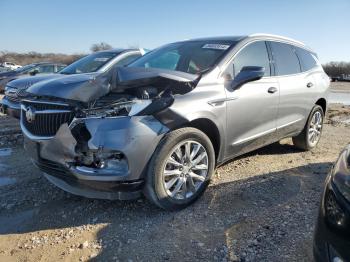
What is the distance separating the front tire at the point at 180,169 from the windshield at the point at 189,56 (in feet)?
2.72

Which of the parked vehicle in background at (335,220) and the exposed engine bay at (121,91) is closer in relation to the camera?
the parked vehicle in background at (335,220)

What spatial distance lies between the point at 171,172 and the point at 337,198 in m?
1.82

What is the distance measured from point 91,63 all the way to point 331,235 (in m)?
6.44

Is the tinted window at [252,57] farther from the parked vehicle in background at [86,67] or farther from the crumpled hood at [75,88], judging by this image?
the parked vehicle in background at [86,67]

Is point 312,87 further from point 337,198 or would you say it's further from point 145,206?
point 337,198

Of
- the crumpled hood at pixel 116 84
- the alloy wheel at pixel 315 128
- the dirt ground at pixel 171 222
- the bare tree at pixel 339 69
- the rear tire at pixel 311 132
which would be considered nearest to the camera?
the dirt ground at pixel 171 222

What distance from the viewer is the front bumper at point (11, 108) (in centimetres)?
701

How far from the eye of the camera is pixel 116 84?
366 cm

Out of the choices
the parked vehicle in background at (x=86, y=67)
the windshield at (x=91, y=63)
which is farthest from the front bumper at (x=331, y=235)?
the windshield at (x=91, y=63)

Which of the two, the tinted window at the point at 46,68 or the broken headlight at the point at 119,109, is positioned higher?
the broken headlight at the point at 119,109

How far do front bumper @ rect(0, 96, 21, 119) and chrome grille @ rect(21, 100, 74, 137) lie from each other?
3.26 metres

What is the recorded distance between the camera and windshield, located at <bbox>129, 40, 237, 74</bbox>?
4242 mm

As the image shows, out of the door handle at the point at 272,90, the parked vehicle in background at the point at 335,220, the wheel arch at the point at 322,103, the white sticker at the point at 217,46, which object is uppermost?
the white sticker at the point at 217,46

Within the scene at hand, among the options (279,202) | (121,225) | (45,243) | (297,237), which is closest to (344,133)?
(279,202)
